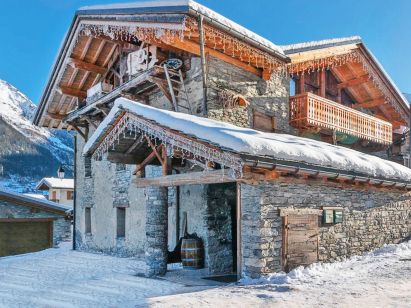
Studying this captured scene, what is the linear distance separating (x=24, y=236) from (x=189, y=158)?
36.0ft

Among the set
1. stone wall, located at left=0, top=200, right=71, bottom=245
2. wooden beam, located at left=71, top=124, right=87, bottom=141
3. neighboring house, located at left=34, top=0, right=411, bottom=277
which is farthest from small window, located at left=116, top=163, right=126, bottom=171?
stone wall, located at left=0, top=200, right=71, bottom=245

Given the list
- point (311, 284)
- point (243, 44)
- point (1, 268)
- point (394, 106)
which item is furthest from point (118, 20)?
point (394, 106)

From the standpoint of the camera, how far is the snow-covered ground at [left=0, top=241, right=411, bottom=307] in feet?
18.9

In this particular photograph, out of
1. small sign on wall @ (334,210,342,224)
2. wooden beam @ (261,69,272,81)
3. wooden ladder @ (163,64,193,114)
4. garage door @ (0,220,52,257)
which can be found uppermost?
wooden beam @ (261,69,272,81)

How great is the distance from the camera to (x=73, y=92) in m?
14.9

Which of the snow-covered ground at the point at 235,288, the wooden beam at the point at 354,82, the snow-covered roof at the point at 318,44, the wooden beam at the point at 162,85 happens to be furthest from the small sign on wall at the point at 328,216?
the wooden beam at the point at 354,82

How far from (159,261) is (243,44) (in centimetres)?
612

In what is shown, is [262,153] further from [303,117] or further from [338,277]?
[303,117]

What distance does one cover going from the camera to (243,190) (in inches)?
275

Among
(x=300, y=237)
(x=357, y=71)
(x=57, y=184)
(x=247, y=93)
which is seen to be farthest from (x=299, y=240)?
(x=57, y=184)

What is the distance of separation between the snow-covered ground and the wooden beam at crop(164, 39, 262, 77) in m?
5.68

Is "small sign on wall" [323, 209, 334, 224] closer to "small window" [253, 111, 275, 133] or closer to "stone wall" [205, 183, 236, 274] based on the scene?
"stone wall" [205, 183, 236, 274]

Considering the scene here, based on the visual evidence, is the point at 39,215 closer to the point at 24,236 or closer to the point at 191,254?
the point at 24,236

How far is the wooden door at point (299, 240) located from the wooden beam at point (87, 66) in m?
9.43
